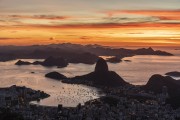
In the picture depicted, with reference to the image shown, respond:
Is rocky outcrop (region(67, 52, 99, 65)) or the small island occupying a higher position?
the small island

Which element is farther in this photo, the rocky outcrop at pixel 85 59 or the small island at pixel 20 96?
the rocky outcrop at pixel 85 59

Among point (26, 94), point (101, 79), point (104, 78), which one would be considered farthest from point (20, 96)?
point (101, 79)

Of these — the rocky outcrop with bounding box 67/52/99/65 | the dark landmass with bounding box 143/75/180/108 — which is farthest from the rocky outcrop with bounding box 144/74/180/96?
the rocky outcrop with bounding box 67/52/99/65

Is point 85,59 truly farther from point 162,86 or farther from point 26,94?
point 26,94

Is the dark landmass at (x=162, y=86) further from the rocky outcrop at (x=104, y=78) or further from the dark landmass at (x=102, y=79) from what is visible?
the rocky outcrop at (x=104, y=78)

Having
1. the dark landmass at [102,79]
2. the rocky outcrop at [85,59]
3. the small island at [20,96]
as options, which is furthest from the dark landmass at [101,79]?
the rocky outcrop at [85,59]

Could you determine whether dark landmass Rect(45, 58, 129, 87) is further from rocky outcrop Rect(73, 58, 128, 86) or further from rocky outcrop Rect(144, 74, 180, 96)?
rocky outcrop Rect(144, 74, 180, 96)

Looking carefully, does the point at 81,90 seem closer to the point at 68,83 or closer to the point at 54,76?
the point at 68,83

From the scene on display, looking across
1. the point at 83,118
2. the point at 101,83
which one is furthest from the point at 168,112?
the point at 101,83
